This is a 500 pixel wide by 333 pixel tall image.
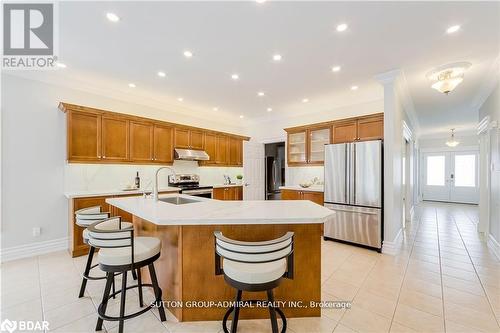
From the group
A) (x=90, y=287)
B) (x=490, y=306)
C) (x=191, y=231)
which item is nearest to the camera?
(x=191, y=231)

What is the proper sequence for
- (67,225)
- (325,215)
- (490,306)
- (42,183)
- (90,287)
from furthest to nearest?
(67,225), (42,183), (90,287), (490,306), (325,215)

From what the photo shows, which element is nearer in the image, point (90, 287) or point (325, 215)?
point (325, 215)

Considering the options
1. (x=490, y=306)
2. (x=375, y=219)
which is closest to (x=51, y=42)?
(x=375, y=219)

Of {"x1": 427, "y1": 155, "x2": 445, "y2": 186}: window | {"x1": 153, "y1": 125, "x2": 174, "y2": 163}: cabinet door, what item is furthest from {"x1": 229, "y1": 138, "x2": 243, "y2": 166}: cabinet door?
{"x1": 427, "y1": 155, "x2": 445, "y2": 186}: window

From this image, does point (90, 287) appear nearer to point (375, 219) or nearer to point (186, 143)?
point (186, 143)

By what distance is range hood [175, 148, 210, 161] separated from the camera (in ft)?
16.5

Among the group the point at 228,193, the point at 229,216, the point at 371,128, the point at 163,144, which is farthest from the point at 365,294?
the point at 163,144

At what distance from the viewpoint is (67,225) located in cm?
386

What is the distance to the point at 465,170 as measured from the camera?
871 centimetres

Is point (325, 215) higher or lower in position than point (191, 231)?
higher

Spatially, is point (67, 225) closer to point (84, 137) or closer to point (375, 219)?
point (84, 137)

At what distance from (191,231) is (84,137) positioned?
3130 mm

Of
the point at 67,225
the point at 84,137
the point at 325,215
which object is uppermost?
the point at 84,137

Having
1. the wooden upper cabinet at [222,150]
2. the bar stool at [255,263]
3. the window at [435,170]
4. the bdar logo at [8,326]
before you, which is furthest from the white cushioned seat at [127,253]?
the window at [435,170]
